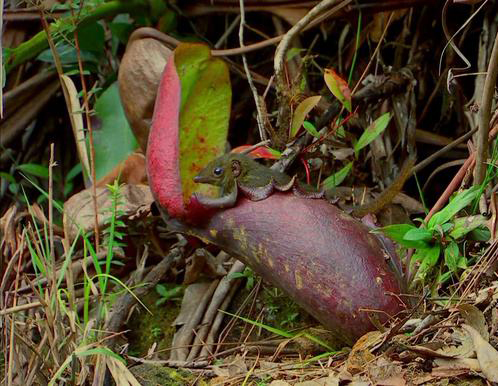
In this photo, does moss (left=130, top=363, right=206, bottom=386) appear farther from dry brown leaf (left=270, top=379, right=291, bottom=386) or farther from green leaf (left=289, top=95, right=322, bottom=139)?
green leaf (left=289, top=95, right=322, bottom=139)

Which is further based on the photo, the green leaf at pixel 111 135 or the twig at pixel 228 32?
the twig at pixel 228 32

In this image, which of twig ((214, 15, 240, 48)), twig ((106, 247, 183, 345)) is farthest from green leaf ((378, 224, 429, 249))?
twig ((214, 15, 240, 48))

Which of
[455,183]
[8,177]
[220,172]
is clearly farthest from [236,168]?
[8,177]

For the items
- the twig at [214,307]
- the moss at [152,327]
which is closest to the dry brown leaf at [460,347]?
the twig at [214,307]

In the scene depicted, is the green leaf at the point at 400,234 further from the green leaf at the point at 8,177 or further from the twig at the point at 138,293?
the green leaf at the point at 8,177

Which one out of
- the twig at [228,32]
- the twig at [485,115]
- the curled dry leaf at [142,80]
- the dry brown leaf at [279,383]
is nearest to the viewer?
the dry brown leaf at [279,383]
